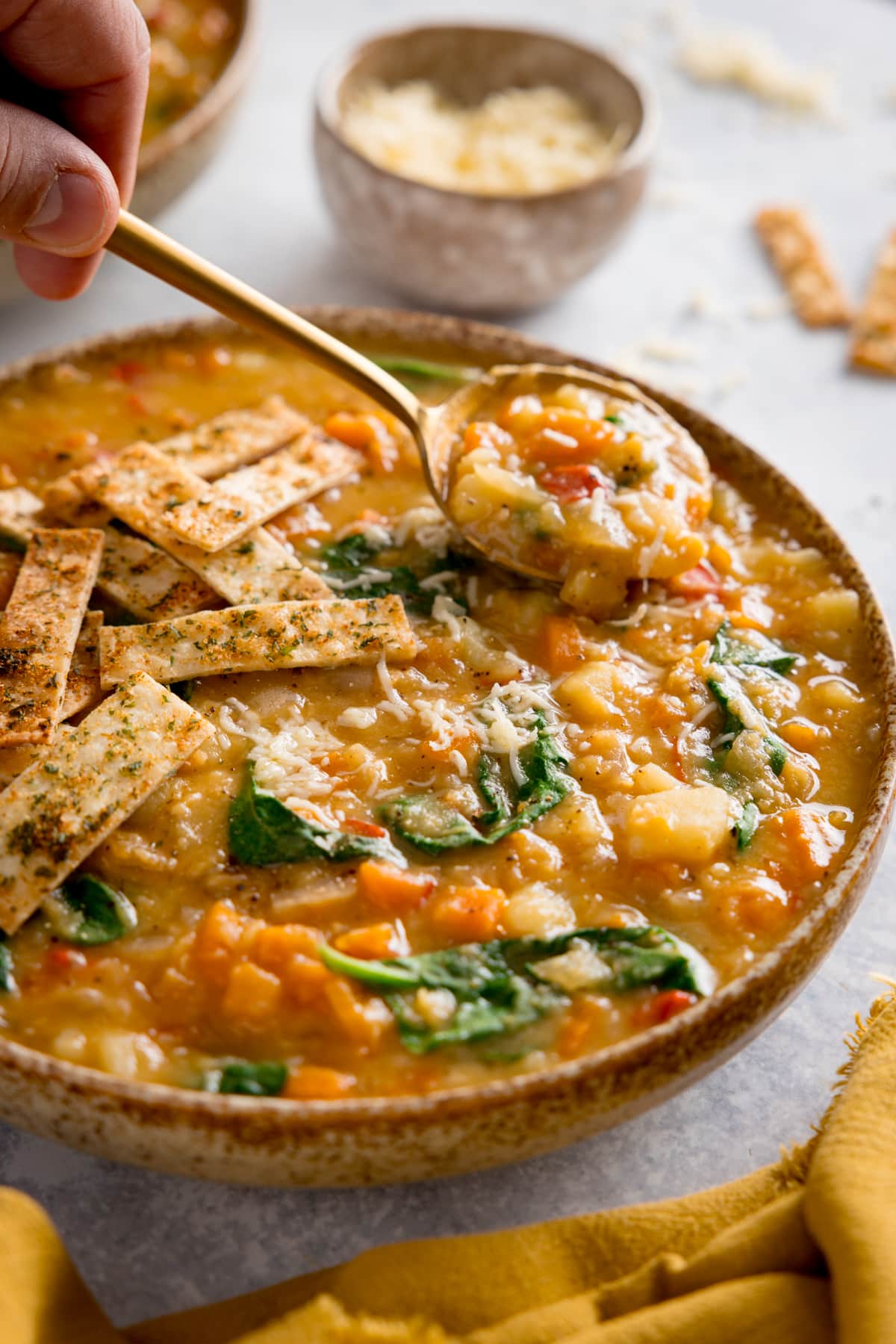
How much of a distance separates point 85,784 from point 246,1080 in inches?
30.1

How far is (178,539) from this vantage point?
3.60m

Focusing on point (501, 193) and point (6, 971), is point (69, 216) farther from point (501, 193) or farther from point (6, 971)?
point (501, 193)

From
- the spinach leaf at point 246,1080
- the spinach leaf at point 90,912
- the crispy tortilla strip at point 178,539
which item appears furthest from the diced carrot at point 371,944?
the crispy tortilla strip at point 178,539

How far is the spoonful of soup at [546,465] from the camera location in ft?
11.9

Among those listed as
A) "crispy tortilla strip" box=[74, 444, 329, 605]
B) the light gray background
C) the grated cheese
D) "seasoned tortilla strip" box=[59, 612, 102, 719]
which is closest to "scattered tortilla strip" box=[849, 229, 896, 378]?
the light gray background

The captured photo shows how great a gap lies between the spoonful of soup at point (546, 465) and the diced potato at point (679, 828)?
735 millimetres

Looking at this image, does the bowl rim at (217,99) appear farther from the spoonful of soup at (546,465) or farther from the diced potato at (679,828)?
the diced potato at (679,828)

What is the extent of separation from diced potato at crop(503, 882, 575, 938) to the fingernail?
186 centimetres

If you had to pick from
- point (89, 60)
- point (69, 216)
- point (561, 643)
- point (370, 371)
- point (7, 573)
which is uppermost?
point (89, 60)

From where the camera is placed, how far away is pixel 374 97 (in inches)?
234

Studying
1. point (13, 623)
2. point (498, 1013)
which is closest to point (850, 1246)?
point (498, 1013)

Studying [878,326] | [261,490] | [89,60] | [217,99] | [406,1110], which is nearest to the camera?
[406,1110]

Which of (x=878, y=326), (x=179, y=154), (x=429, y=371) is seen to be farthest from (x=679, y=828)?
(x=878, y=326)

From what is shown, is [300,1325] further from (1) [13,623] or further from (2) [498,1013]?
(1) [13,623]
